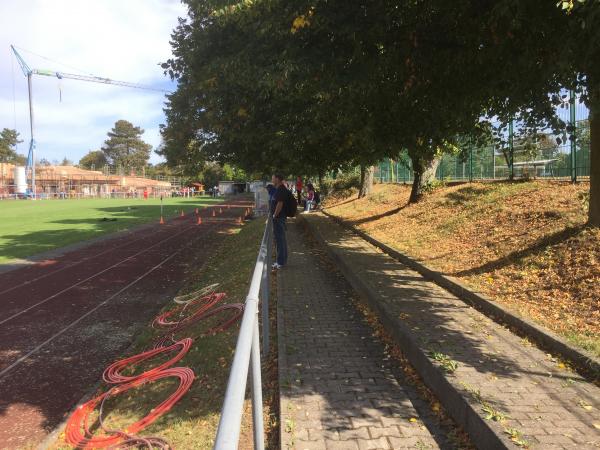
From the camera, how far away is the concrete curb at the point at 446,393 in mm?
3088

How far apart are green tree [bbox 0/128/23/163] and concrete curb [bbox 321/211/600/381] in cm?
13046

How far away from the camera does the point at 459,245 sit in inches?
378

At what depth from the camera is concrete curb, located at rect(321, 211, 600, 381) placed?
4078 mm

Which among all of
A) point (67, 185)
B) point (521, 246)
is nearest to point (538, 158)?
point (521, 246)

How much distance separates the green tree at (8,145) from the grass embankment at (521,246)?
12543 centimetres

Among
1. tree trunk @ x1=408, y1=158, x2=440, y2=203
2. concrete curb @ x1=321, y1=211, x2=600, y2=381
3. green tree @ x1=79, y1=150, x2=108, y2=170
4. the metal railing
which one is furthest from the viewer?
green tree @ x1=79, y1=150, x2=108, y2=170

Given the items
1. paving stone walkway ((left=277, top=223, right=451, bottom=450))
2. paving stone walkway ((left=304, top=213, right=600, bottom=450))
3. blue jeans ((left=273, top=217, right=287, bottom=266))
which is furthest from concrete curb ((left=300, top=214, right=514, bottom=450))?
blue jeans ((left=273, top=217, right=287, bottom=266))

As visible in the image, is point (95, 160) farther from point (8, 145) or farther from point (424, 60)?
point (424, 60)

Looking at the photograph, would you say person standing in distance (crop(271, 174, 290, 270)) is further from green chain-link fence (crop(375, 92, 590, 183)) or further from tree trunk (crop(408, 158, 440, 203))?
tree trunk (crop(408, 158, 440, 203))

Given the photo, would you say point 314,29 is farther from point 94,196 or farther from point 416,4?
point 94,196

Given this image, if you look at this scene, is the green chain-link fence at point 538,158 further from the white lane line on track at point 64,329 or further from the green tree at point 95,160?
the green tree at point 95,160

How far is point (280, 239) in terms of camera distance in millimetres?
9477

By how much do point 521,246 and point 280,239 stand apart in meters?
4.32

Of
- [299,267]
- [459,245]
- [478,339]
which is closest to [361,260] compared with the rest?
[299,267]
